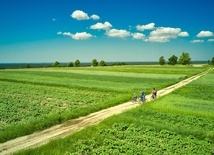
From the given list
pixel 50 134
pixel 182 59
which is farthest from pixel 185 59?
pixel 50 134

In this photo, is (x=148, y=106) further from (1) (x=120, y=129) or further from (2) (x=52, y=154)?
(2) (x=52, y=154)

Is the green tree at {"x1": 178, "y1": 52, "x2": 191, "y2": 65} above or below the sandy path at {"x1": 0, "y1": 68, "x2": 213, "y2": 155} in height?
above

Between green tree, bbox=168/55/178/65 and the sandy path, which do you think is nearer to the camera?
the sandy path

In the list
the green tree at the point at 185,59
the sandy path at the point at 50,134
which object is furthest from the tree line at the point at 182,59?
the sandy path at the point at 50,134

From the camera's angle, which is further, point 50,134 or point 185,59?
point 185,59

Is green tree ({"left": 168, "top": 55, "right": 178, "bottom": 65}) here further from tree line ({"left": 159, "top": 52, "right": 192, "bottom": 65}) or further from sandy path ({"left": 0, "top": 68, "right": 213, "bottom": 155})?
sandy path ({"left": 0, "top": 68, "right": 213, "bottom": 155})

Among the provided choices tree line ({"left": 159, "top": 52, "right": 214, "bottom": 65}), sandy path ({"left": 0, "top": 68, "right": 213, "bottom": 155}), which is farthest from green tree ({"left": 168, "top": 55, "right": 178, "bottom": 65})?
sandy path ({"left": 0, "top": 68, "right": 213, "bottom": 155})

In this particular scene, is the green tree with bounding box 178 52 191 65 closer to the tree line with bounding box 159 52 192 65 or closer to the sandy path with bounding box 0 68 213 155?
the tree line with bounding box 159 52 192 65

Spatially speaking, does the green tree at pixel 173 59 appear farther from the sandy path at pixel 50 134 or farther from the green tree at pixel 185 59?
the sandy path at pixel 50 134

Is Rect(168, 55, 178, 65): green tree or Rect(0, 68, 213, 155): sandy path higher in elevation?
Rect(168, 55, 178, 65): green tree

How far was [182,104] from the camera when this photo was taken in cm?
2905

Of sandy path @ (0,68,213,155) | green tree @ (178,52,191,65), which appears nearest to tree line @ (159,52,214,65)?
green tree @ (178,52,191,65)

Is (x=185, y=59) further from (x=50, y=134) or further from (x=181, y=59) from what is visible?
(x=50, y=134)

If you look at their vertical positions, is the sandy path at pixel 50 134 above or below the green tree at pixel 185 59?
below
